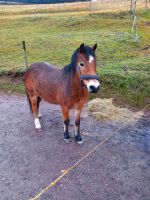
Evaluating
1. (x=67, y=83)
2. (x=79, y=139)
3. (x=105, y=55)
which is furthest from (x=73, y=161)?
(x=105, y=55)

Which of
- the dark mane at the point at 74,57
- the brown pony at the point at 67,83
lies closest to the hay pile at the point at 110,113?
the brown pony at the point at 67,83

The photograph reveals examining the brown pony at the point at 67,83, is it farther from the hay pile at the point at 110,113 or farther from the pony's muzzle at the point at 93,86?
the hay pile at the point at 110,113

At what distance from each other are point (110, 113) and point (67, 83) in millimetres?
1922

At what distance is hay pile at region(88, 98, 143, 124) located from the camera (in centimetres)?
653

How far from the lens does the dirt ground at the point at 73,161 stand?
4.21m

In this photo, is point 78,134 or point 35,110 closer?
point 78,134

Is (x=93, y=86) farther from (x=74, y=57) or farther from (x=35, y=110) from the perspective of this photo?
(x=35, y=110)

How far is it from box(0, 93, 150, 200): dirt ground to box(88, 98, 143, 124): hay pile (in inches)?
6.9

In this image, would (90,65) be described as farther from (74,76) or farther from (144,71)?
(144,71)

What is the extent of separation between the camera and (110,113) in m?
6.75


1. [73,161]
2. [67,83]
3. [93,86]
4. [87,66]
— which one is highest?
[87,66]

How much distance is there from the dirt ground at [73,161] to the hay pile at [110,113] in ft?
0.57

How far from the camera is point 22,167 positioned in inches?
192

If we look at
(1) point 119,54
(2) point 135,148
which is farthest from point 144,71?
(2) point 135,148
